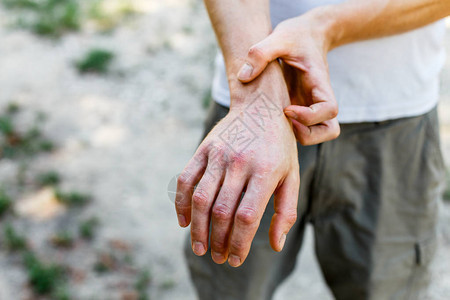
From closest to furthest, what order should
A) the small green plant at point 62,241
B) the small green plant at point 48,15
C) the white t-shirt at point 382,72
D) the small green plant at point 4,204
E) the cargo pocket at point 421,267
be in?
the white t-shirt at point 382,72, the cargo pocket at point 421,267, the small green plant at point 62,241, the small green plant at point 4,204, the small green plant at point 48,15

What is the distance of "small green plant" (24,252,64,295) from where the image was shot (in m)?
1.97

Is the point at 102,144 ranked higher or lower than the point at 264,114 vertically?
lower

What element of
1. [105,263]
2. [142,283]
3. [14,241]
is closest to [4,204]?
[14,241]

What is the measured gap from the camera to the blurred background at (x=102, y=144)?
2.11 metres

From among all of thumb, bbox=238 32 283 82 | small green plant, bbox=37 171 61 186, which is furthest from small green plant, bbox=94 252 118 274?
thumb, bbox=238 32 283 82

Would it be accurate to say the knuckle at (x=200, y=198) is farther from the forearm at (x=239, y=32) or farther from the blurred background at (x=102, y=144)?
the blurred background at (x=102, y=144)

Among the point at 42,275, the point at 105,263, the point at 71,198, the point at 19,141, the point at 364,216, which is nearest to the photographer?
the point at 364,216

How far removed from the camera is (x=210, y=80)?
3.42 meters

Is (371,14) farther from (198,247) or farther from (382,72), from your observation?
(198,247)

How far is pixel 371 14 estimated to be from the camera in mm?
1006

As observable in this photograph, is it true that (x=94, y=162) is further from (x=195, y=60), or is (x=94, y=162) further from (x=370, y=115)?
(x=370, y=115)

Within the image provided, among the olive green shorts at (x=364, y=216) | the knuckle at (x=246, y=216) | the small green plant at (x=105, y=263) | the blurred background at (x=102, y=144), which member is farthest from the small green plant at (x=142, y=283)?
the knuckle at (x=246, y=216)

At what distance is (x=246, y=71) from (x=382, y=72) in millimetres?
424

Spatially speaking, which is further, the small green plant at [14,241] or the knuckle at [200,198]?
the small green plant at [14,241]
